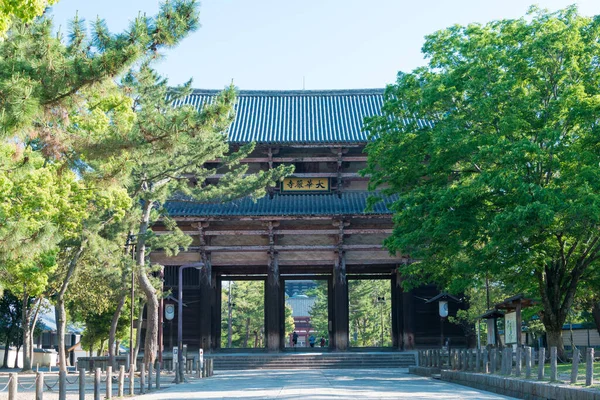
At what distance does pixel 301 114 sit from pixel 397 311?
12.4 m

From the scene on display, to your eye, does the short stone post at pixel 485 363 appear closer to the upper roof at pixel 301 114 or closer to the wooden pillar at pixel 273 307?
the wooden pillar at pixel 273 307

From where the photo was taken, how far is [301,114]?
42312 mm

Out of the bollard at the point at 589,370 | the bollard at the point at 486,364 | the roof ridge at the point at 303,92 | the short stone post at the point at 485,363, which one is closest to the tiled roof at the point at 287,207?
the roof ridge at the point at 303,92

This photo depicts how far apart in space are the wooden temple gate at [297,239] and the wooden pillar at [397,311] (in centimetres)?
5

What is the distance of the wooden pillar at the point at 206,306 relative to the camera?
35425 mm

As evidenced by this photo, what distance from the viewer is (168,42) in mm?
14055

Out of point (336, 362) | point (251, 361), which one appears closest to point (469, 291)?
point (336, 362)

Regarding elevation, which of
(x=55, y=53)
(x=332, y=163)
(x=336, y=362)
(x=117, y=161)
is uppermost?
(x=332, y=163)

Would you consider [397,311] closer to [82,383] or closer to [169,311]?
[169,311]

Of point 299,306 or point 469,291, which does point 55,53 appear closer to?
point 469,291

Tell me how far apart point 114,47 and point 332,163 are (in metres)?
25.3

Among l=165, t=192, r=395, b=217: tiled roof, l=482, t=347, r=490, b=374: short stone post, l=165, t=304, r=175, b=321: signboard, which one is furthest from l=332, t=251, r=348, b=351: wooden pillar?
l=482, t=347, r=490, b=374: short stone post

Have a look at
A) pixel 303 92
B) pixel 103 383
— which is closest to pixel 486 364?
pixel 103 383

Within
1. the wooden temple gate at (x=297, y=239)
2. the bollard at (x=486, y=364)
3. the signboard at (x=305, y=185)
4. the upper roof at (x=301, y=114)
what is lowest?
the bollard at (x=486, y=364)
